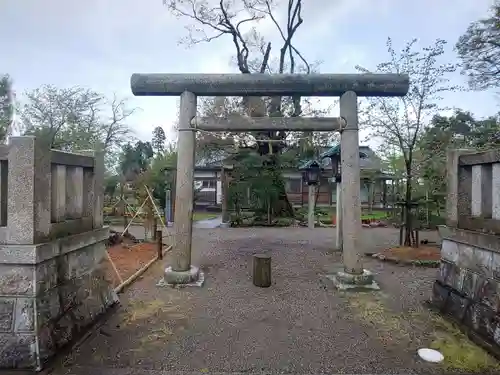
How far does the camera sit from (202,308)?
4.30 meters

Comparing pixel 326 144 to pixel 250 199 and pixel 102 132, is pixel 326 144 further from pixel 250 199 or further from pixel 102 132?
pixel 102 132

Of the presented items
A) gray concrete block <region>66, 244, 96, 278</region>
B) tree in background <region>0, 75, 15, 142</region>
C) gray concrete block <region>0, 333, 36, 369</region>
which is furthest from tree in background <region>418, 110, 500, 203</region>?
tree in background <region>0, 75, 15, 142</region>

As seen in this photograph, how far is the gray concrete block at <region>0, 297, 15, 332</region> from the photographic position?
259 cm

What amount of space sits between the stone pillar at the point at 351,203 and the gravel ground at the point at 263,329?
339 millimetres

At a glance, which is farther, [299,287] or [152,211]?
[152,211]

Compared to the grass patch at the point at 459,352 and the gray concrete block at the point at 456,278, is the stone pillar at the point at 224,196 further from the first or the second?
the grass patch at the point at 459,352

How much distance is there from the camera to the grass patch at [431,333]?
2846mm

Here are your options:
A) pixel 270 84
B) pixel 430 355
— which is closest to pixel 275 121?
pixel 270 84

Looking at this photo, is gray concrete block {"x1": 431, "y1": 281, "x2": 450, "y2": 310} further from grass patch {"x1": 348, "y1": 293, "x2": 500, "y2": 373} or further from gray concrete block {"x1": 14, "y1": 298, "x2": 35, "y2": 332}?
gray concrete block {"x1": 14, "y1": 298, "x2": 35, "y2": 332}

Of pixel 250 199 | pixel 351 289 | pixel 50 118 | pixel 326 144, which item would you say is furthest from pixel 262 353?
pixel 50 118

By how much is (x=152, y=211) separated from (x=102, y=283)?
5664 millimetres

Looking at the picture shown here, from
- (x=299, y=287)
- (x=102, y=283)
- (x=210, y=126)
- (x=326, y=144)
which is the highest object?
(x=326, y=144)

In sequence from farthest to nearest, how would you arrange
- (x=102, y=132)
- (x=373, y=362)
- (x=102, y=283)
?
(x=102, y=132), (x=102, y=283), (x=373, y=362)

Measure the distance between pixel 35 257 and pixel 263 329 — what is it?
229cm
